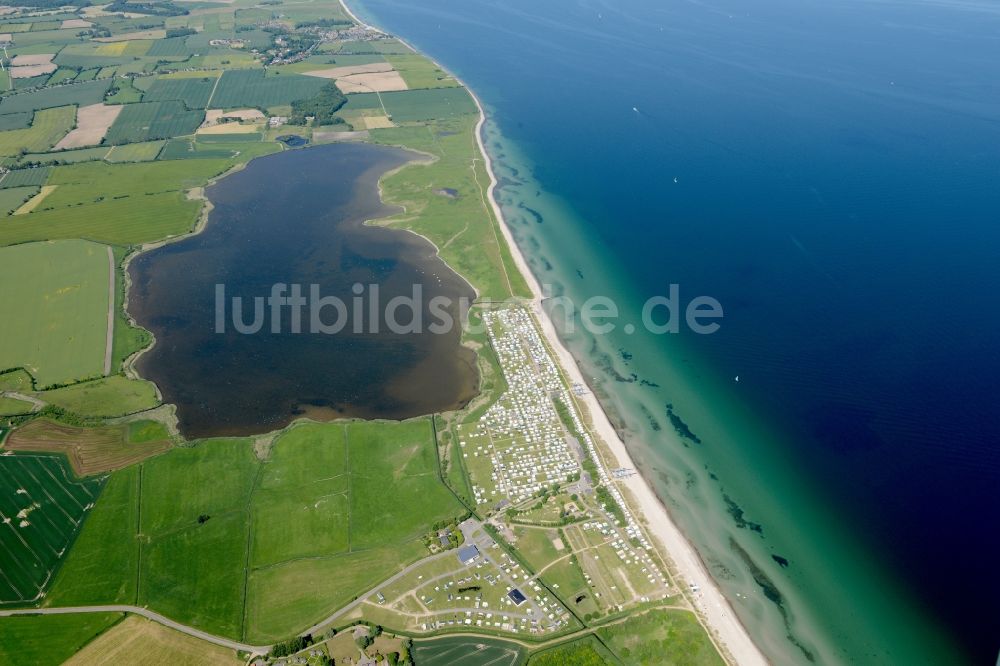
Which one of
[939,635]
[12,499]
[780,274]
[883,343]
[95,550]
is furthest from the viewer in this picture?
[780,274]

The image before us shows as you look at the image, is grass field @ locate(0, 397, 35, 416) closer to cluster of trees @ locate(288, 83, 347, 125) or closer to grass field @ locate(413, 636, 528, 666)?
grass field @ locate(413, 636, 528, 666)

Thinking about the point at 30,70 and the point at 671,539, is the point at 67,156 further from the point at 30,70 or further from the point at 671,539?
the point at 671,539

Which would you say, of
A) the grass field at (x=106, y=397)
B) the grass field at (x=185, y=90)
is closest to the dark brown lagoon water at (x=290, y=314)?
the grass field at (x=106, y=397)

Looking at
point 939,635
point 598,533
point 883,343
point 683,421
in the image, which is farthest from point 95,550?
point 883,343

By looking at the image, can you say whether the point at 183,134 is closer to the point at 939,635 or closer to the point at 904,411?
the point at 904,411

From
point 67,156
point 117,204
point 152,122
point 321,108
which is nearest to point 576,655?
point 117,204

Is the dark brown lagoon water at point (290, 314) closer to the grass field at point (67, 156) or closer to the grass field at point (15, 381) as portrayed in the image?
Answer: the grass field at point (15, 381)
